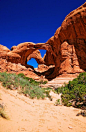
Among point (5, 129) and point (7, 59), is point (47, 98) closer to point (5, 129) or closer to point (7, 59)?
point (5, 129)

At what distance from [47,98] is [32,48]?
64.0ft

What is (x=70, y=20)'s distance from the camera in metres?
17.7

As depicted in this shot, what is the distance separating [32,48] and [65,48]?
10377 mm

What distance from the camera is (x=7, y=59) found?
80.9 feet

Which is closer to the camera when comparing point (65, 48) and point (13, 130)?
point (13, 130)

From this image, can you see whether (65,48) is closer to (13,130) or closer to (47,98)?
(47,98)

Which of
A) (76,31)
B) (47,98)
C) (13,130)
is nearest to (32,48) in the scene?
(76,31)

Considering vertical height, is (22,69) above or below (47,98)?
above

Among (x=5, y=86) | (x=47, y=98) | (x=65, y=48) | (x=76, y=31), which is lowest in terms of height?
(x=47, y=98)

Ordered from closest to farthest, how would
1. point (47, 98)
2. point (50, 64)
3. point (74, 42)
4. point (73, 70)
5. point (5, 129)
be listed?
point (5, 129) < point (47, 98) < point (73, 70) < point (74, 42) < point (50, 64)

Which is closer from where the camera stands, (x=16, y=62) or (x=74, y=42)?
(x=74, y=42)

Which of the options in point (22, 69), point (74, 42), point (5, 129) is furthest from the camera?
point (22, 69)

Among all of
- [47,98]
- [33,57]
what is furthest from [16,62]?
[47,98]

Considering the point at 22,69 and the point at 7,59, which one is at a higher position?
the point at 7,59
